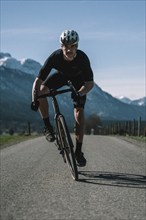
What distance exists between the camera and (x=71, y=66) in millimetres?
8547

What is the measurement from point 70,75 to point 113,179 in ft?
6.08

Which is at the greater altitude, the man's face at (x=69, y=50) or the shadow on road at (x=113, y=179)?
the man's face at (x=69, y=50)

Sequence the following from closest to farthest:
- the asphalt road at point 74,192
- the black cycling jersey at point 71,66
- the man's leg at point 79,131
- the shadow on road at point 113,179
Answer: the asphalt road at point 74,192 → the shadow on road at point 113,179 → the black cycling jersey at point 71,66 → the man's leg at point 79,131

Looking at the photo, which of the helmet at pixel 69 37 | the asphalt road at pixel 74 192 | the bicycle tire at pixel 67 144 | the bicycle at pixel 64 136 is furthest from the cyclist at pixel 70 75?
the asphalt road at pixel 74 192

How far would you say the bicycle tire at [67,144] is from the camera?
816cm

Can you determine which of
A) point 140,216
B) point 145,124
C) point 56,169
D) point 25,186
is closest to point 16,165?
point 56,169

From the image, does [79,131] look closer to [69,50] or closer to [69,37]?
[69,50]

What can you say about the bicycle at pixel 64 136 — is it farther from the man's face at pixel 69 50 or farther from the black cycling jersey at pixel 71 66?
the man's face at pixel 69 50

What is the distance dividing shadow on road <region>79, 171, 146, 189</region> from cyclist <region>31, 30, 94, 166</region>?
0.34 meters

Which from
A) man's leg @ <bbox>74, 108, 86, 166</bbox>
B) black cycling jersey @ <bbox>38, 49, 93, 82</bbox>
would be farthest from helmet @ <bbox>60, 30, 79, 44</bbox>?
man's leg @ <bbox>74, 108, 86, 166</bbox>

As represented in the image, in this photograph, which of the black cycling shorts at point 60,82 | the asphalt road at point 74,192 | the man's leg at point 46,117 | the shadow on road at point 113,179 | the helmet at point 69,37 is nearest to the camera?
the asphalt road at point 74,192

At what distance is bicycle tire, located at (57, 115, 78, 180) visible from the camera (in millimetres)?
8164

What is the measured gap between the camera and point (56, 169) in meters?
9.77

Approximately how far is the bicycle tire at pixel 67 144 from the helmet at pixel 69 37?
1.30 meters
